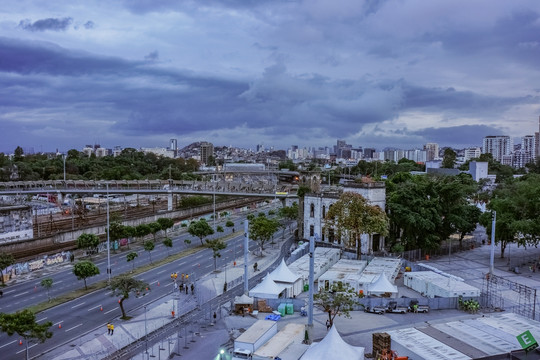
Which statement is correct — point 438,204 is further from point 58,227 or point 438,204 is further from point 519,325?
point 58,227

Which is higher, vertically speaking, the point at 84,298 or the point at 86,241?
the point at 86,241

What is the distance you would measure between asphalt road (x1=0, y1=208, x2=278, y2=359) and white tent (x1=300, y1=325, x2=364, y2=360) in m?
14.7

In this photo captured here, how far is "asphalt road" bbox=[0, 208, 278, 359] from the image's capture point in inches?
1005

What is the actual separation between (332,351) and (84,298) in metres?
22.2

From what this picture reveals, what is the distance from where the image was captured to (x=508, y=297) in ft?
102

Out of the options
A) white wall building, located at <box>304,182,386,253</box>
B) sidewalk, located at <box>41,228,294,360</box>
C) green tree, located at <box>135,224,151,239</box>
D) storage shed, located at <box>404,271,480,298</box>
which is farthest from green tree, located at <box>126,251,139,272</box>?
storage shed, located at <box>404,271,480,298</box>

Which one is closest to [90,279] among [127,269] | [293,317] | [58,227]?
[127,269]

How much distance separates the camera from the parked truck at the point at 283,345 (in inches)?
741

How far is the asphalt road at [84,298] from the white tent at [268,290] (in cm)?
878

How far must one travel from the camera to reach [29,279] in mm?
38469

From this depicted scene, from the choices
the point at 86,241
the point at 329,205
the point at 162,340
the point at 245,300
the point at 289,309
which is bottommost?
the point at 162,340

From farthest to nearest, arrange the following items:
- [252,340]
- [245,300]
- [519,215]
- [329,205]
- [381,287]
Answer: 1. [329,205]
2. [519,215]
3. [381,287]
4. [245,300]
5. [252,340]

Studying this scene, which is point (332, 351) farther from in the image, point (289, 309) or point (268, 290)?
point (268, 290)

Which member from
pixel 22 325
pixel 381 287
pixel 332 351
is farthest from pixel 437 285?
pixel 22 325
